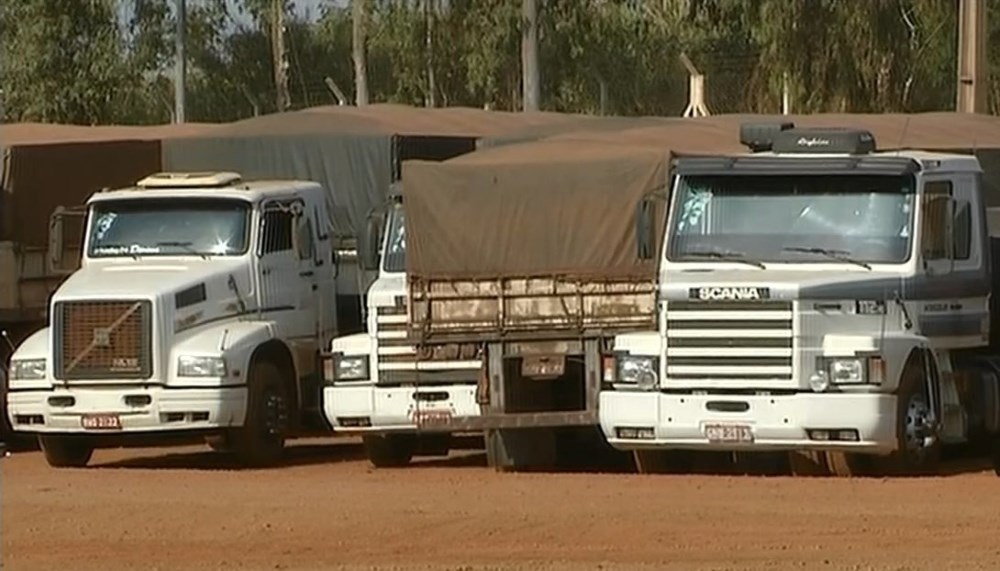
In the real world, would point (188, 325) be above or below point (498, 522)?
above

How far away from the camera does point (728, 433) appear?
64.0 feet

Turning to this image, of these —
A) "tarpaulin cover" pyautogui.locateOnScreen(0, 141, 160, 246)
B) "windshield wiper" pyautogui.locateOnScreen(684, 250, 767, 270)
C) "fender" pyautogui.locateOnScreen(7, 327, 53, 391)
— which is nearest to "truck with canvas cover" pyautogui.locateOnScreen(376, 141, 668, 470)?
"windshield wiper" pyautogui.locateOnScreen(684, 250, 767, 270)

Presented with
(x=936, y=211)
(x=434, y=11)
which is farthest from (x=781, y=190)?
(x=434, y=11)

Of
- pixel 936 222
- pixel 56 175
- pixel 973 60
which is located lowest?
pixel 936 222

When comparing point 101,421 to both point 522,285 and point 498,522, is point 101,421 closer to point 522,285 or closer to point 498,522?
point 522,285

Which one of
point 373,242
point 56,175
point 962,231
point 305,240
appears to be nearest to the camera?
point 962,231

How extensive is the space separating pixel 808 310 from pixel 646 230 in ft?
5.50

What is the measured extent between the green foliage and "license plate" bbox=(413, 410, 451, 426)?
26093 mm

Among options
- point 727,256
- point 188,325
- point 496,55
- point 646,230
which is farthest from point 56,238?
point 496,55

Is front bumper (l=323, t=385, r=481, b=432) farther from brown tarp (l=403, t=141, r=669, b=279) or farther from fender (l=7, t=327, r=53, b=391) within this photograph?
fender (l=7, t=327, r=53, b=391)

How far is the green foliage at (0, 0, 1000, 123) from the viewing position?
4706cm

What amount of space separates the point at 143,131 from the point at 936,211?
441 inches

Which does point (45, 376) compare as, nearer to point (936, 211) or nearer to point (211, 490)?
point (211, 490)

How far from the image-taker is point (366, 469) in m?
22.8
